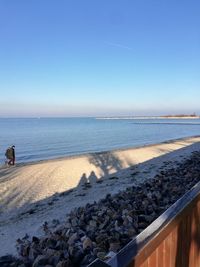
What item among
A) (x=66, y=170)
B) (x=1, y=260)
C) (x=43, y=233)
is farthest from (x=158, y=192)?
(x=66, y=170)

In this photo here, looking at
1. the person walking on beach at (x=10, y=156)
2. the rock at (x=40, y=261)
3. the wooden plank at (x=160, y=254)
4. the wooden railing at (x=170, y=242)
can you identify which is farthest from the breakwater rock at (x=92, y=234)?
the person walking on beach at (x=10, y=156)

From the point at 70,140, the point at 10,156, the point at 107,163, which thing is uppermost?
the point at 10,156

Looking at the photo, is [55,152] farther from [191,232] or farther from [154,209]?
[191,232]

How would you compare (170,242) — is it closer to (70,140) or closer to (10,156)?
(10,156)

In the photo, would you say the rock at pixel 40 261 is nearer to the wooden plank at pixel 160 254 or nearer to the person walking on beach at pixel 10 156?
the wooden plank at pixel 160 254

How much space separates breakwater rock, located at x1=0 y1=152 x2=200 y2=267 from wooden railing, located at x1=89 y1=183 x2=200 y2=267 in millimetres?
1576

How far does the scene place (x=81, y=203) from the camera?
11.1 metres

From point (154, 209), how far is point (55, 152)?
97.5 feet

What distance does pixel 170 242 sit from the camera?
265 centimetres

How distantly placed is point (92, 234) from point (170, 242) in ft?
13.4

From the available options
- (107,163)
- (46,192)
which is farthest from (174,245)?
(107,163)

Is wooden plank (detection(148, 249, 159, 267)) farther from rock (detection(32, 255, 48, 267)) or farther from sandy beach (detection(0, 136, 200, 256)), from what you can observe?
sandy beach (detection(0, 136, 200, 256))

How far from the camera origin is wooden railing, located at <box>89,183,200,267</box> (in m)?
1.99

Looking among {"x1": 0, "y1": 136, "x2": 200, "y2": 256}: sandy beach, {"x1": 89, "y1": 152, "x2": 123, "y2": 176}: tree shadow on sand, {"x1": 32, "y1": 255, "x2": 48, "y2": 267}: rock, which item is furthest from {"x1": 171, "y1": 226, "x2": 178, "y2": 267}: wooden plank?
{"x1": 89, "y1": 152, "x2": 123, "y2": 176}: tree shadow on sand
